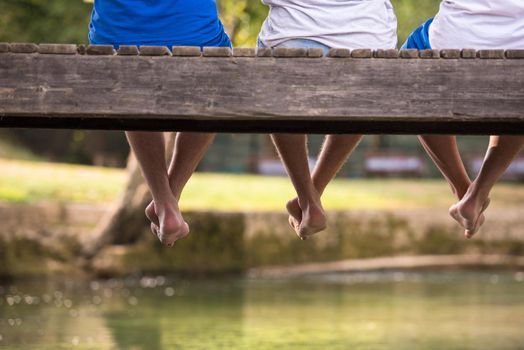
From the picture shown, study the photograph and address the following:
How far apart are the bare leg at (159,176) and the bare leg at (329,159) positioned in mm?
592

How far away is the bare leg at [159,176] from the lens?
493cm

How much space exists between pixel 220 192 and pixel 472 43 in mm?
12301

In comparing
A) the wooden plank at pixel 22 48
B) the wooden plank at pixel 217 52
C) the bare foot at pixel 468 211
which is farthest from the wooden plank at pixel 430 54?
the bare foot at pixel 468 211

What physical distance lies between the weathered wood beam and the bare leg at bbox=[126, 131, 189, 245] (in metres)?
1.24

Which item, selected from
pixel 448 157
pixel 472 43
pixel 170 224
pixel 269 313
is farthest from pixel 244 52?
pixel 269 313

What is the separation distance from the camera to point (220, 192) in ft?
Result: 54.2

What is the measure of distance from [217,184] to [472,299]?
6715 millimetres

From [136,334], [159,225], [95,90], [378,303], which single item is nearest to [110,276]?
[378,303]

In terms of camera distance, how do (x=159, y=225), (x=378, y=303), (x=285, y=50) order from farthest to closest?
1. (x=378, y=303)
2. (x=159, y=225)
3. (x=285, y=50)

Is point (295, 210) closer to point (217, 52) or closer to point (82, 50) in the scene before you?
point (217, 52)

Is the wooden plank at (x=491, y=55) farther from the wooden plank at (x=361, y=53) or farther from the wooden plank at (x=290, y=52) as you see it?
the wooden plank at (x=290, y=52)

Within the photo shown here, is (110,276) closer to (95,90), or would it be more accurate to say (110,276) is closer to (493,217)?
(493,217)

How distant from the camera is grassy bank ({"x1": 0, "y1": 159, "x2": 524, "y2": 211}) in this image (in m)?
15.1

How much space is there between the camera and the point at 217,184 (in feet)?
57.9
